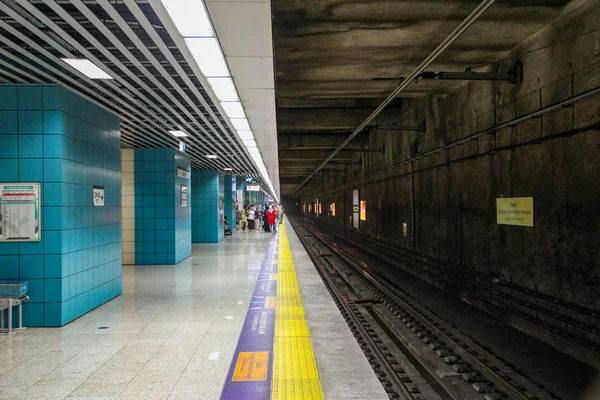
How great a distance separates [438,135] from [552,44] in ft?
12.4

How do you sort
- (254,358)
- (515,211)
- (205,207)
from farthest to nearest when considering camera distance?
(205,207) → (515,211) → (254,358)

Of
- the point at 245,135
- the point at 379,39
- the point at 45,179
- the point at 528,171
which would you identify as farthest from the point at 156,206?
the point at 528,171

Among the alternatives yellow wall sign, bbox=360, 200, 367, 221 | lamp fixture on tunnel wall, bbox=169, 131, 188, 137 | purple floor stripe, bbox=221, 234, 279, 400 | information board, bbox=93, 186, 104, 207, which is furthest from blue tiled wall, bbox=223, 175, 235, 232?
purple floor stripe, bbox=221, 234, 279, 400

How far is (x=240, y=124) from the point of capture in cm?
891

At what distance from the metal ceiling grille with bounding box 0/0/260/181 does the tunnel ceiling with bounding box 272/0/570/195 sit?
4.45ft

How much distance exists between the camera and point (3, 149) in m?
6.04

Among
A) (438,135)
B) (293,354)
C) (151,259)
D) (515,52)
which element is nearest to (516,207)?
(515,52)

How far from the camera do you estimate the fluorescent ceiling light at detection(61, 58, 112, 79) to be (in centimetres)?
506

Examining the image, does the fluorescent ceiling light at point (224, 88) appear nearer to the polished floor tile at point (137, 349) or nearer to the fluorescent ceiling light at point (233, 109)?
the fluorescent ceiling light at point (233, 109)

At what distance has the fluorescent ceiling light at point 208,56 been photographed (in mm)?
4484

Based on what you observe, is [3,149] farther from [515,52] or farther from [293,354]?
[515,52]

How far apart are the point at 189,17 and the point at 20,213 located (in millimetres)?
3853

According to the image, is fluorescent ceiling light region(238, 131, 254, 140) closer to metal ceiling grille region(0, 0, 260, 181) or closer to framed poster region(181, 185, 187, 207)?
metal ceiling grille region(0, 0, 260, 181)

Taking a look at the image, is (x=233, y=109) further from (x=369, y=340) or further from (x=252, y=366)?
(x=252, y=366)
